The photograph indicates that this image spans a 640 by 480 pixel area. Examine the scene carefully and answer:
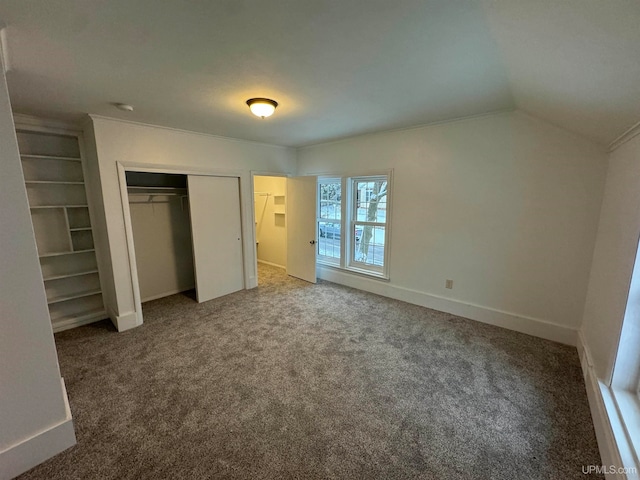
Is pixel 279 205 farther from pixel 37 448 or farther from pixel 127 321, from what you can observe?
pixel 37 448

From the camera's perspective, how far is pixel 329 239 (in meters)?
4.85

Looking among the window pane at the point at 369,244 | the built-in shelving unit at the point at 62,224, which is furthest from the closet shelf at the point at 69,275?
the window pane at the point at 369,244

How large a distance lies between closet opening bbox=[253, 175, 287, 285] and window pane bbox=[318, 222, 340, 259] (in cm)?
95

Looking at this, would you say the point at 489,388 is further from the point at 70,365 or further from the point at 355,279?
the point at 70,365

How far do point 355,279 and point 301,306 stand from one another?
1.15 meters

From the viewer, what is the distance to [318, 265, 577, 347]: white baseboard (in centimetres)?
275

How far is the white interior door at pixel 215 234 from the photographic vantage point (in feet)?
12.2

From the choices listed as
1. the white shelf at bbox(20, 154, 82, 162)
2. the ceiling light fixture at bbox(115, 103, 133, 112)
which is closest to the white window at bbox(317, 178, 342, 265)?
the ceiling light fixture at bbox(115, 103, 133, 112)

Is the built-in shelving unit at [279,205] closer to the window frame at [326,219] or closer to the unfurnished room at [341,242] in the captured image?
the window frame at [326,219]

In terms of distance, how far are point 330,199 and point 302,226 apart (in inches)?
28.0

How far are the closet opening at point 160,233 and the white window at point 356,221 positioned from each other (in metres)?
2.38

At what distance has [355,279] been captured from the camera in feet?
14.4

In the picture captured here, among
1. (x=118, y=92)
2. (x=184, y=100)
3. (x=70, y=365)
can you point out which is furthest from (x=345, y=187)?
(x=70, y=365)

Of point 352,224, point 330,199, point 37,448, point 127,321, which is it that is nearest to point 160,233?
point 127,321
